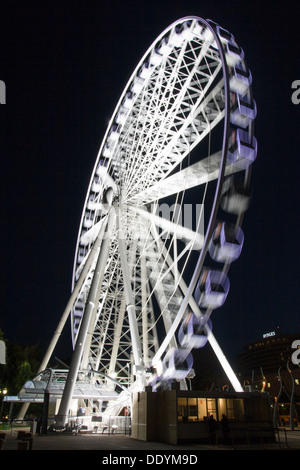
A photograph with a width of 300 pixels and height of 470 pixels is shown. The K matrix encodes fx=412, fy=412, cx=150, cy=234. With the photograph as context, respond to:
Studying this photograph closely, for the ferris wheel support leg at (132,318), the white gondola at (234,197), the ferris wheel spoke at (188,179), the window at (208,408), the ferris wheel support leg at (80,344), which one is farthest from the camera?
the ferris wheel support leg at (80,344)

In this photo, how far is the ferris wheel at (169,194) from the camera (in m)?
13.5

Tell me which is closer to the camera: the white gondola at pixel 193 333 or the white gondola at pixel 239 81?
the white gondola at pixel 193 333

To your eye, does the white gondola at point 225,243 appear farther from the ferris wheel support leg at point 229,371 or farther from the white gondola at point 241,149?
the ferris wheel support leg at point 229,371

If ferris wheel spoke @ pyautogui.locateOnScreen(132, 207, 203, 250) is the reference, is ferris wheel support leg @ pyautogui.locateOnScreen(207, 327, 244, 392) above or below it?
below

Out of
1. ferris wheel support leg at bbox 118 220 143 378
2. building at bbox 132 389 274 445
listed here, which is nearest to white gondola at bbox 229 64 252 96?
ferris wheel support leg at bbox 118 220 143 378

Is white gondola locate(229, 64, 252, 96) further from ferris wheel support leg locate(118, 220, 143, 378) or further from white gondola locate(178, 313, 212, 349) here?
ferris wheel support leg locate(118, 220, 143, 378)

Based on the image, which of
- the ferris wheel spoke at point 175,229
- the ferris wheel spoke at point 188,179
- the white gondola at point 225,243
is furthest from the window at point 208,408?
the ferris wheel spoke at point 188,179

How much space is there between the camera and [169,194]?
19125 mm

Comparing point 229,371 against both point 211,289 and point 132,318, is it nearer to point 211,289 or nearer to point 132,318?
point 132,318

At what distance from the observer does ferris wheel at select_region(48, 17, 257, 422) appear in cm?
1348

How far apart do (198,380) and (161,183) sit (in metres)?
51.1

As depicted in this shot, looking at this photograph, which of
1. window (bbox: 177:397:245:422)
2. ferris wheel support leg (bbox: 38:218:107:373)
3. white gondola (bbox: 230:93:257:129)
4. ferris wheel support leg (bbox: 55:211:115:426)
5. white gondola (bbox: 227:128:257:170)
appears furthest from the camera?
ferris wheel support leg (bbox: 38:218:107:373)

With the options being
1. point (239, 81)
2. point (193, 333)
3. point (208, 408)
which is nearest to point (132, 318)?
point (193, 333)
